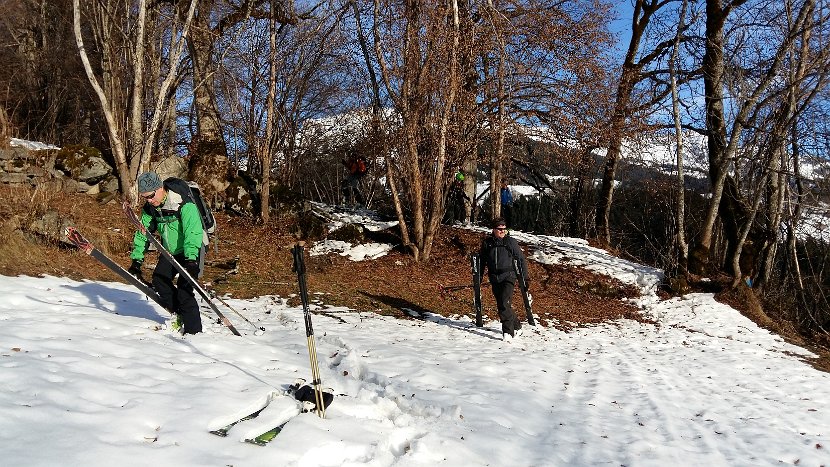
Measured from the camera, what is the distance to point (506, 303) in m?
8.67

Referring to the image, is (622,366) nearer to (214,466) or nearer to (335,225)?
(214,466)

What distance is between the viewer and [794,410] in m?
6.22

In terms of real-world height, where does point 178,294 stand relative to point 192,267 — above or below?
below

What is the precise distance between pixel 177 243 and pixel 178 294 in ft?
1.94

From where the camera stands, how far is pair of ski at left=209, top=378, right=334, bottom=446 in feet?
11.5

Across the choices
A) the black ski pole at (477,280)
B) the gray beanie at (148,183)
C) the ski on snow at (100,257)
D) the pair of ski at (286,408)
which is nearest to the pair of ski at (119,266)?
the ski on snow at (100,257)

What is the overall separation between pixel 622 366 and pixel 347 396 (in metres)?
4.93

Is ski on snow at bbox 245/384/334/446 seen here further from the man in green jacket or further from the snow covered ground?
the man in green jacket

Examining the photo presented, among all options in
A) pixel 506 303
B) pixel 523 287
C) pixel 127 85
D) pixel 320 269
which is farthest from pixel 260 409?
pixel 127 85

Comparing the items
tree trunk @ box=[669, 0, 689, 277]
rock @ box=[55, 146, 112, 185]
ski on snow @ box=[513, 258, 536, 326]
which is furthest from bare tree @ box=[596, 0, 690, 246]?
rock @ box=[55, 146, 112, 185]

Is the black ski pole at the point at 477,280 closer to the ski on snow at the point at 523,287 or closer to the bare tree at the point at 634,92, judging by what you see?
the ski on snow at the point at 523,287

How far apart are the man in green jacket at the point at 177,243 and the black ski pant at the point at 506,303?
15.6 ft

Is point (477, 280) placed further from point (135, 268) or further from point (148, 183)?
point (148, 183)

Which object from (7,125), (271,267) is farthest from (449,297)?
(7,125)
